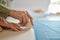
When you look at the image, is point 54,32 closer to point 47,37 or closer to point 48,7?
point 47,37

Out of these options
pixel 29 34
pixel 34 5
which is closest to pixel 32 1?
pixel 34 5

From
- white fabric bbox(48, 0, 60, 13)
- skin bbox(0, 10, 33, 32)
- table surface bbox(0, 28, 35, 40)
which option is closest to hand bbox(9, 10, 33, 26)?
skin bbox(0, 10, 33, 32)

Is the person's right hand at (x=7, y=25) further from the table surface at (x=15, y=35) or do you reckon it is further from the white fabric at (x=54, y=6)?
the white fabric at (x=54, y=6)

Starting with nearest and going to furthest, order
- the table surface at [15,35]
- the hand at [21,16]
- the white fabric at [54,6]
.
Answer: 1. the table surface at [15,35]
2. the hand at [21,16]
3. the white fabric at [54,6]

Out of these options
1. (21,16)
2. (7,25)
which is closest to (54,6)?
(21,16)

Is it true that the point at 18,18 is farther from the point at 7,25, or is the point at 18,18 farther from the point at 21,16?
the point at 7,25

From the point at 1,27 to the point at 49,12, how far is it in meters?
1.64

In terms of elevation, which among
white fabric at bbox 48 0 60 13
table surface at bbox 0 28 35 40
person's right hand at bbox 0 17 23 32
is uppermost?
person's right hand at bbox 0 17 23 32

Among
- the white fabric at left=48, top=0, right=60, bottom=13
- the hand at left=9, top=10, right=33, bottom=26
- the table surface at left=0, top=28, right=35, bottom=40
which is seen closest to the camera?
the table surface at left=0, top=28, right=35, bottom=40

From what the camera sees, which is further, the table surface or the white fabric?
the white fabric

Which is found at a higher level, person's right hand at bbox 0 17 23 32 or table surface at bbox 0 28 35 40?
person's right hand at bbox 0 17 23 32

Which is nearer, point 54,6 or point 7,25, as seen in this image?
point 7,25

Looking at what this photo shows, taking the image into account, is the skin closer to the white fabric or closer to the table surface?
the table surface

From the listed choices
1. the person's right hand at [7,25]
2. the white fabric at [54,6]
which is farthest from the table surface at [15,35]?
the white fabric at [54,6]
